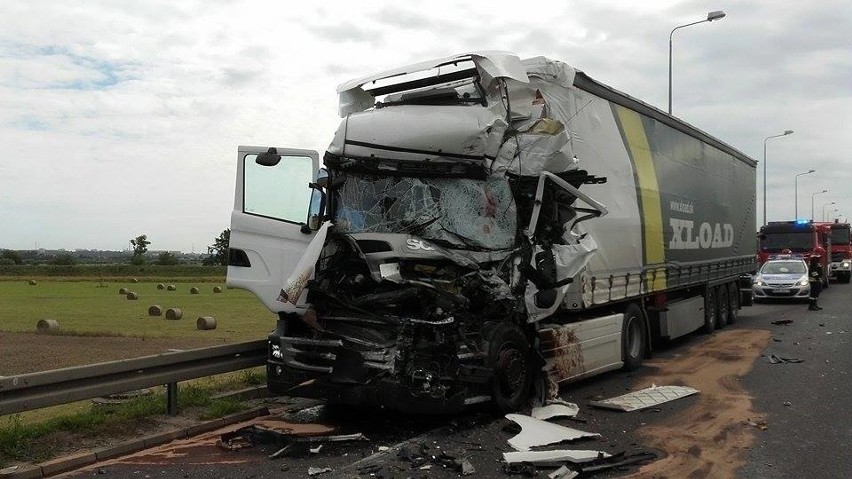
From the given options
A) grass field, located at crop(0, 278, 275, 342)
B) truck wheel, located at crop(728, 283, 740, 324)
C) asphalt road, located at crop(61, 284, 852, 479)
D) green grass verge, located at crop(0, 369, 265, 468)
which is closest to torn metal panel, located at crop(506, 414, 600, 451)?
asphalt road, located at crop(61, 284, 852, 479)

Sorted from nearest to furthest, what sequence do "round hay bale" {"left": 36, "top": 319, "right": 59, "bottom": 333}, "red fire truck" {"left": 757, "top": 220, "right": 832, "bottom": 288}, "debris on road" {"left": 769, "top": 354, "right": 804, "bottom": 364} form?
"debris on road" {"left": 769, "top": 354, "right": 804, "bottom": 364}, "round hay bale" {"left": 36, "top": 319, "right": 59, "bottom": 333}, "red fire truck" {"left": 757, "top": 220, "right": 832, "bottom": 288}

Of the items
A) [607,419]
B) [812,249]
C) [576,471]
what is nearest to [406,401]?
[576,471]

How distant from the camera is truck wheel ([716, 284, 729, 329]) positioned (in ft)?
53.1

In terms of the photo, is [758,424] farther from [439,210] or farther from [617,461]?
[439,210]

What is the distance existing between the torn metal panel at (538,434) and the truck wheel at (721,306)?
34.1 ft

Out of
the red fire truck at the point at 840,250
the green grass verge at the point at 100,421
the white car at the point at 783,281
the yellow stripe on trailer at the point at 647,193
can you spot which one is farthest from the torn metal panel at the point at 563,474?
the red fire truck at the point at 840,250

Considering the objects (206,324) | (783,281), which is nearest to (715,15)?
(783,281)

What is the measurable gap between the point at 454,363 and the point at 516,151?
96.1 inches

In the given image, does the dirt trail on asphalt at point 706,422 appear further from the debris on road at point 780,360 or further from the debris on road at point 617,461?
the debris on road at point 780,360

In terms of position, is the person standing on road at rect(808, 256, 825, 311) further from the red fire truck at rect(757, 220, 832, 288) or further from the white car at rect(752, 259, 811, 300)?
the red fire truck at rect(757, 220, 832, 288)

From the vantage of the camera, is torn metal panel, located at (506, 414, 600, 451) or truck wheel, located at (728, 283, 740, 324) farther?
truck wheel, located at (728, 283, 740, 324)

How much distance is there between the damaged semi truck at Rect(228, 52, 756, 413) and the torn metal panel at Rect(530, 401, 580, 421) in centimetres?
18

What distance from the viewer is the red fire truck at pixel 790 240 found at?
98.0 feet

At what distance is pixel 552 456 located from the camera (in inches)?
233
